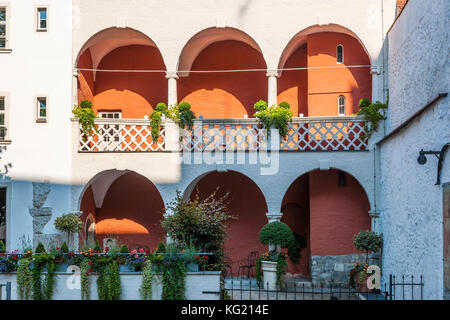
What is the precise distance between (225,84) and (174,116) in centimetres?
293

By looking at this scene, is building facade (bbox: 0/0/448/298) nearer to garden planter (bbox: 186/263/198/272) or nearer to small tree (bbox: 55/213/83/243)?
small tree (bbox: 55/213/83/243)

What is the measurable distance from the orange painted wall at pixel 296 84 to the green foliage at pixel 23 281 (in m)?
8.47

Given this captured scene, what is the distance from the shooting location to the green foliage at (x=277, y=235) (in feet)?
41.6

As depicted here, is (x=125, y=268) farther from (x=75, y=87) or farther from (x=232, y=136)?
(x=75, y=87)

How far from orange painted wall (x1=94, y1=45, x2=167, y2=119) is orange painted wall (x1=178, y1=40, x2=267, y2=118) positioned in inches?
33.2

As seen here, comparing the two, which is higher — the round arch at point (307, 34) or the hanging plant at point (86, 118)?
the round arch at point (307, 34)

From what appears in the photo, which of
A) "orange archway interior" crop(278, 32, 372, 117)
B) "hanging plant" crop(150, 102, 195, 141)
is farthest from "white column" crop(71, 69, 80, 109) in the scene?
"orange archway interior" crop(278, 32, 372, 117)

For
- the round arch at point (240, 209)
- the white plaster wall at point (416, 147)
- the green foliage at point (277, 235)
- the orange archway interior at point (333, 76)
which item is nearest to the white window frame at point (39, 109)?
the round arch at point (240, 209)

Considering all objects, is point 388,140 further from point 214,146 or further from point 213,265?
point 213,265

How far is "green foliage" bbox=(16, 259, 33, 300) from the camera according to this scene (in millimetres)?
9547

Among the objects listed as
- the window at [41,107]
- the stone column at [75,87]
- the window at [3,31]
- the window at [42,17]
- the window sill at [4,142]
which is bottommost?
the window sill at [4,142]

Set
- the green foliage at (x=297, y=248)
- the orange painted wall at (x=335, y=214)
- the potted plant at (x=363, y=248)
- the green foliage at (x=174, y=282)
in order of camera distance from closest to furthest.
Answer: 1. the green foliage at (x=174, y=282)
2. the potted plant at (x=363, y=248)
3. the orange painted wall at (x=335, y=214)
4. the green foliage at (x=297, y=248)

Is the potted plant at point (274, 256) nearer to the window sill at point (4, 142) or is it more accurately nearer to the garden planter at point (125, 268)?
the garden planter at point (125, 268)

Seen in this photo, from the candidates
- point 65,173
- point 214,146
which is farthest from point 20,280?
point 214,146
